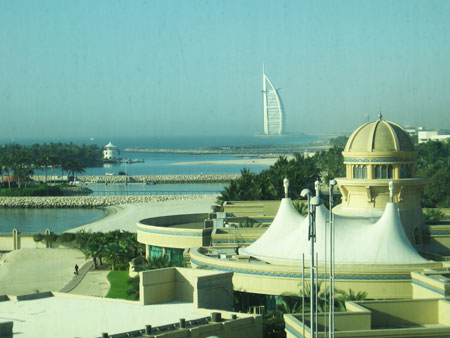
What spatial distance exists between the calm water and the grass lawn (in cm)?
3177

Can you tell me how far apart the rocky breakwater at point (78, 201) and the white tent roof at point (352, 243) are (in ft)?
198

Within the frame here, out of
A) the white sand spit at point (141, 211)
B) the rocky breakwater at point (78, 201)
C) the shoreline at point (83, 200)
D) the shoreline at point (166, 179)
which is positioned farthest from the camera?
the shoreline at point (166, 179)

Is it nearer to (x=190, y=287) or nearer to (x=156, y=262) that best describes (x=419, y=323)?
(x=190, y=287)

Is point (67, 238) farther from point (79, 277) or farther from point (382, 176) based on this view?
point (382, 176)

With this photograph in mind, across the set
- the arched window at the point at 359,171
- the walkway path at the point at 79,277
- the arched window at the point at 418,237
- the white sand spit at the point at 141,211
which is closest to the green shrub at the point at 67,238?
the walkway path at the point at 79,277

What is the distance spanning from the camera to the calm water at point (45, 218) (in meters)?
71.0

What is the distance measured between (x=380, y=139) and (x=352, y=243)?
6061 mm

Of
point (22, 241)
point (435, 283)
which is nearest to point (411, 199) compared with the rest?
point (435, 283)

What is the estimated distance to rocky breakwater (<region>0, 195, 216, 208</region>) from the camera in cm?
8788

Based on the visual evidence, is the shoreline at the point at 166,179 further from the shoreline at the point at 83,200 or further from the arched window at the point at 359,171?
the arched window at the point at 359,171

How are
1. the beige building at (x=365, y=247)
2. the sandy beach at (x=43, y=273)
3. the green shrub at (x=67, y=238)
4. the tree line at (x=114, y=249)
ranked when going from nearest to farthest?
the beige building at (x=365, y=247)
the sandy beach at (x=43, y=273)
the tree line at (x=114, y=249)
the green shrub at (x=67, y=238)

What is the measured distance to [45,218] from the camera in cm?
7925

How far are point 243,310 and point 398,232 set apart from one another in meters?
5.53

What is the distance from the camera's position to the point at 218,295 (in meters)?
19.8
